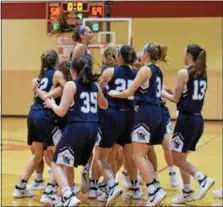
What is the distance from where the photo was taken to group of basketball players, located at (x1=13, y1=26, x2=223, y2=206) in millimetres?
5195

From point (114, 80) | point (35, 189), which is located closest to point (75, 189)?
point (35, 189)

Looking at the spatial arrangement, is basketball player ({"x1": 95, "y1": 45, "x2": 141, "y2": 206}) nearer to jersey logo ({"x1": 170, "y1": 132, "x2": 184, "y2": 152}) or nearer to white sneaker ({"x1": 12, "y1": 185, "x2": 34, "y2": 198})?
jersey logo ({"x1": 170, "y1": 132, "x2": 184, "y2": 152})

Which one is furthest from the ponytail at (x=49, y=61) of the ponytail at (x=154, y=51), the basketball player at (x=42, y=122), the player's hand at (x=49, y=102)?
the ponytail at (x=154, y=51)

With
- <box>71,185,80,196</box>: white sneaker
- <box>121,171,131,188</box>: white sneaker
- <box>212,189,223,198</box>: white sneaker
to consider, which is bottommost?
<box>121,171,131,188</box>: white sneaker

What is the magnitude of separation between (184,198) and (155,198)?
1.80 feet

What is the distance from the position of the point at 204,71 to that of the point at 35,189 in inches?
98.9

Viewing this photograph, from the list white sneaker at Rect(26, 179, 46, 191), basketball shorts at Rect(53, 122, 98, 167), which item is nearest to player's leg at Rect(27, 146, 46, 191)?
white sneaker at Rect(26, 179, 46, 191)

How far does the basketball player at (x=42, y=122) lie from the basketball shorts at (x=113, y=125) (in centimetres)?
50

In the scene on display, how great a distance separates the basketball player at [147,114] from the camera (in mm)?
5430

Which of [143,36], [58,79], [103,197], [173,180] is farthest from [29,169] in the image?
[143,36]

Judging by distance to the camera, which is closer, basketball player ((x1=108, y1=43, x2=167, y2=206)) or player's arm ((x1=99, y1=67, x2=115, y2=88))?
basketball player ((x1=108, y1=43, x2=167, y2=206))

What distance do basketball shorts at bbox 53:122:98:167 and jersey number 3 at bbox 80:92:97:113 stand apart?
0.46ft

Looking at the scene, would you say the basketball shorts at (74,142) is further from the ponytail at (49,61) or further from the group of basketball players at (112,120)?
the ponytail at (49,61)

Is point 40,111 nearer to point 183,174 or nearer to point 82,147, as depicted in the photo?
point 82,147
